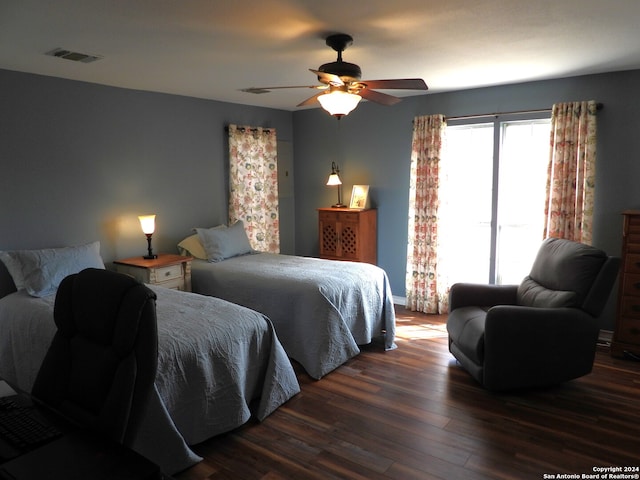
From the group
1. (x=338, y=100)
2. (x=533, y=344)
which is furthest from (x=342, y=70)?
(x=533, y=344)

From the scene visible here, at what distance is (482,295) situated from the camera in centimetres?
372

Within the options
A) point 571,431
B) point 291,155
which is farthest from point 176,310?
point 291,155

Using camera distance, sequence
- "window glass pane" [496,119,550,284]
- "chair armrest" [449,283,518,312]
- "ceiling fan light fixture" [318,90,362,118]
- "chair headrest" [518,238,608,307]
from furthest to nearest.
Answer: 1. "window glass pane" [496,119,550,284]
2. "chair armrest" [449,283,518,312]
3. "chair headrest" [518,238,608,307]
4. "ceiling fan light fixture" [318,90,362,118]

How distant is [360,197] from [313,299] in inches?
87.2

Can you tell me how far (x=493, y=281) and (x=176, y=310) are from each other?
333cm

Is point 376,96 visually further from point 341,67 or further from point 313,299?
point 313,299

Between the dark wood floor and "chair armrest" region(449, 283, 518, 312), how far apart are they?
55 cm

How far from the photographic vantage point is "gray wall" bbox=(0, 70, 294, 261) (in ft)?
11.5

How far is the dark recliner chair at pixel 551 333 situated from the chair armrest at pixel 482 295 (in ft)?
1.55

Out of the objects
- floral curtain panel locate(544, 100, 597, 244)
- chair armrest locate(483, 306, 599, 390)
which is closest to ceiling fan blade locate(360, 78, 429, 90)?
chair armrest locate(483, 306, 599, 390)

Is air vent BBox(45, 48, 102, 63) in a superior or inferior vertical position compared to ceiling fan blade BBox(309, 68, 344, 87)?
superior

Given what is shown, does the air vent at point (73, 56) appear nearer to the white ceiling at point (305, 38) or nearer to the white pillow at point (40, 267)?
the white ceiling at point (305, 38)

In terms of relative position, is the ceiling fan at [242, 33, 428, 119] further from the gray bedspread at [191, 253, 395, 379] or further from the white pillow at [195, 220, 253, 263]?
the white pillow at [195, 220, 253, 263]

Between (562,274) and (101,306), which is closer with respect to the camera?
(101,306)
